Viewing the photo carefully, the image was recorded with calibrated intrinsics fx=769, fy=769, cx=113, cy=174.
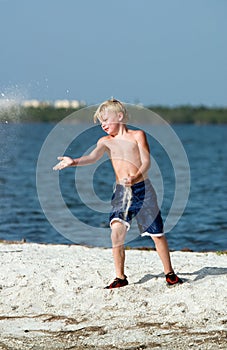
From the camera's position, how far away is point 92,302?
653 centimetres

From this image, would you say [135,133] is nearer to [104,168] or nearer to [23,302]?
[23,302]

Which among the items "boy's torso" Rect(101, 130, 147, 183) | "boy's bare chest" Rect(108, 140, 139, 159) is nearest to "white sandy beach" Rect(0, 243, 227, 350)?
"boy's torso" Rect(101, 130, 147, 183)

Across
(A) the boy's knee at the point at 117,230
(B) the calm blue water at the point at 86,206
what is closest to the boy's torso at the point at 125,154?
(A) the boy's knee at the point at 117,230

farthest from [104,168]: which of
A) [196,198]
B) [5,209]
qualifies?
[5,209]

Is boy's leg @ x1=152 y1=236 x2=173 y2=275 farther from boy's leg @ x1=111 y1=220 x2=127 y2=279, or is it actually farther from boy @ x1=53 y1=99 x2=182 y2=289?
boy's leg @ x1=111 y1=220 x2=127 y2=279

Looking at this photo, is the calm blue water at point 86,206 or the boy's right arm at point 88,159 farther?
the calm blue water at point 86,206

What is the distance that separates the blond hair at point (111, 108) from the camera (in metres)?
6.79

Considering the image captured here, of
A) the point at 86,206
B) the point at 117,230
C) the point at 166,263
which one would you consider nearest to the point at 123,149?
the point at 117,230

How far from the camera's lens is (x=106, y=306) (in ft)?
21.1

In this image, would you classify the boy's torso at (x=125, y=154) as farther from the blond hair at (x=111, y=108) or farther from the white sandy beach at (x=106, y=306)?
the white sandy beach at (x=106, y=306)

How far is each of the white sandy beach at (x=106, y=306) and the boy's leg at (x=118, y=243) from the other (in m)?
0.18

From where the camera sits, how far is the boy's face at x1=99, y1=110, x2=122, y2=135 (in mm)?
6805

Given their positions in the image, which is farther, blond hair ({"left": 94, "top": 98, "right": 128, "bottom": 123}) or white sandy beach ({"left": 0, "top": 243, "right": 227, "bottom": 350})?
blond hair ({"left": 94, "top": 98, "right": 128, "bottom": 123})

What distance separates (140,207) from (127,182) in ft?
0.83
